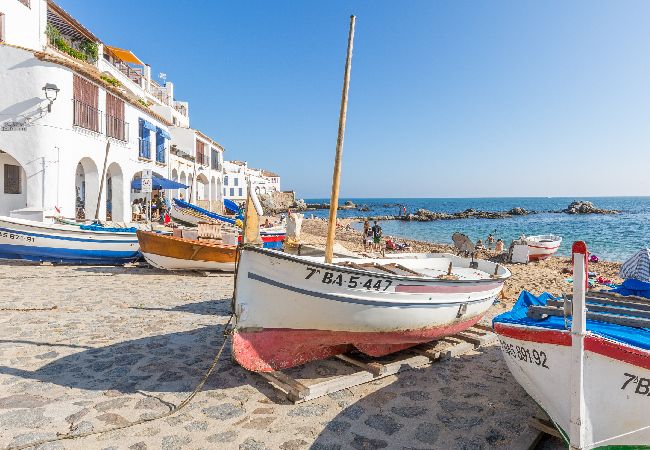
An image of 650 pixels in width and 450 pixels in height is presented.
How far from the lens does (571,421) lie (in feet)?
11.7

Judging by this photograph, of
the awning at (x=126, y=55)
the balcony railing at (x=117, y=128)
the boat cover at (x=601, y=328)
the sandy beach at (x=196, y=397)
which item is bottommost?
the sandy beach at (x=196, y=397)

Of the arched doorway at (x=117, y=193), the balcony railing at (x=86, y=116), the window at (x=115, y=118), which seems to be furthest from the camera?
the arched doorway at (x=117, y=193)

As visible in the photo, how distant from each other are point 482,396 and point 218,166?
4276 cm

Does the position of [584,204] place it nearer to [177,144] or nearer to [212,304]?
[177,144]

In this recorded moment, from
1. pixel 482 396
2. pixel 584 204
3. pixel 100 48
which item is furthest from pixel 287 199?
pixel 482 396

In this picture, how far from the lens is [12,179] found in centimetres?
1791

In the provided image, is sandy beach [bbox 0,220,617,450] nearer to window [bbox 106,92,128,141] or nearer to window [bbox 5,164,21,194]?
window [bbox 5,164,21,194]

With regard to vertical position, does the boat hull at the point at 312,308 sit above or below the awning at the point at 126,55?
below

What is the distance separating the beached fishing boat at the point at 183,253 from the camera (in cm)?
1305

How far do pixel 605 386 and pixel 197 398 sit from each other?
4.35 meters

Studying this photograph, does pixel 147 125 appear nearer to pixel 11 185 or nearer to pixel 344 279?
pixel 11 185

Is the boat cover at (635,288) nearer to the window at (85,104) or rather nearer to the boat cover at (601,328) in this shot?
A: the boat cover at (601,328)

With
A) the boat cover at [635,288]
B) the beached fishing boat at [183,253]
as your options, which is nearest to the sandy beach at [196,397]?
the boat cover at [635,288]

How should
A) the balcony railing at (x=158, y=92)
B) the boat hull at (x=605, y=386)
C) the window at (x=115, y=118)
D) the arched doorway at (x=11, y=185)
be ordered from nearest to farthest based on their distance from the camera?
1. the boat hull at (x=605, y=386)
2. the arched doorway at (x=11, y=185)
3. the window at (x=115, y=118)
4. the balcony railing at (x=158, y=92)
